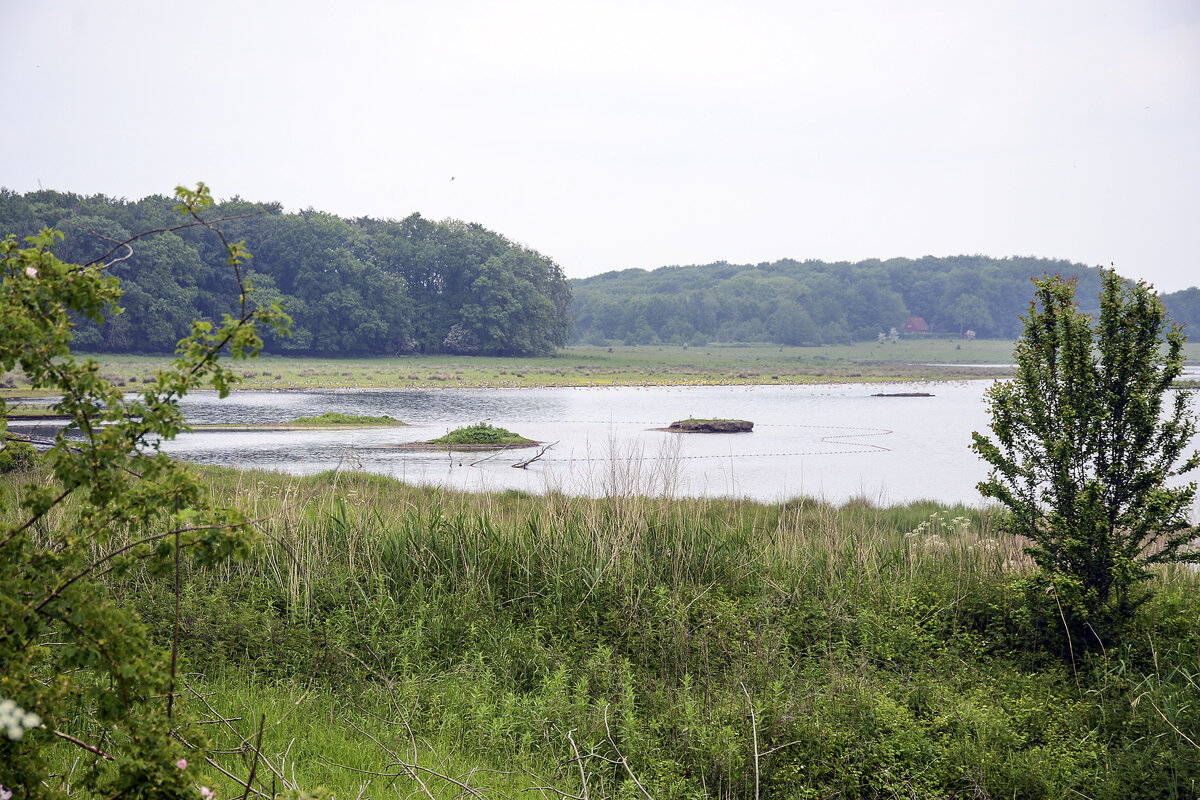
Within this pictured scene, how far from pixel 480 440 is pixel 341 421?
886 centimetres

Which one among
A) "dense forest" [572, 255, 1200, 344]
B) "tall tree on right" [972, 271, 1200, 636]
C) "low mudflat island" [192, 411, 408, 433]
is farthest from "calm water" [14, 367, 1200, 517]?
"dense forest" [572, 255, 1200, 344]

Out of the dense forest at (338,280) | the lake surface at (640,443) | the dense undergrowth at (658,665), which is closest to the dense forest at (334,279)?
the dense forest at (338,280)

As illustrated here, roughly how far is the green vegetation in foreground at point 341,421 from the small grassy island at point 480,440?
22.0 feet

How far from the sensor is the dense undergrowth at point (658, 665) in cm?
585

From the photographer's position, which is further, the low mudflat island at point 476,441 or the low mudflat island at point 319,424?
the low mudflat island at point 319,424

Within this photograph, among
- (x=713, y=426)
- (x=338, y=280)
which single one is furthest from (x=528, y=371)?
(x=713, y=426)

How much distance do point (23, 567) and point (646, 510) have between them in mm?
7816

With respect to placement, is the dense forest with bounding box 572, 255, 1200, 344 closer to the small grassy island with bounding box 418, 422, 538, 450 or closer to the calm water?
the calm water

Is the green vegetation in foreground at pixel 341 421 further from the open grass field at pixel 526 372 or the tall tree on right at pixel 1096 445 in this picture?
the tall tree on right at pixel 1096 445

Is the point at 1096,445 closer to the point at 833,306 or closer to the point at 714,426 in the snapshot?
the point at 714,426

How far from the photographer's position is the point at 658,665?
24.9ft

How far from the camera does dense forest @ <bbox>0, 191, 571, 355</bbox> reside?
3093 inches

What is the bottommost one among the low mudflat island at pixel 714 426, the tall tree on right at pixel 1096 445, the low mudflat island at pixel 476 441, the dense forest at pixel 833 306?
the low mudflat island at pixel 714 426

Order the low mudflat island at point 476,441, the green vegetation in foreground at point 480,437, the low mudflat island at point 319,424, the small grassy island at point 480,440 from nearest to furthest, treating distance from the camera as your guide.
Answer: the low mudflat island at point 476,441
the small grassy island at point 480,440
the green vegetation in foreground at point 480,437
the low mudflat island at point 319,424
